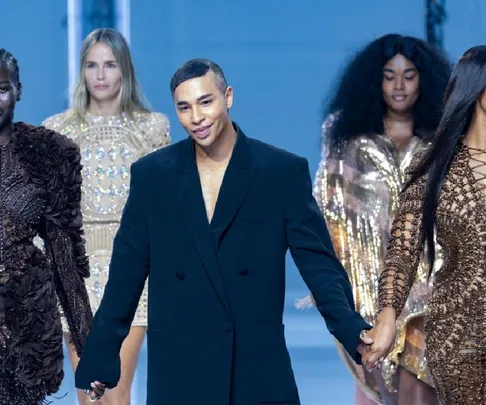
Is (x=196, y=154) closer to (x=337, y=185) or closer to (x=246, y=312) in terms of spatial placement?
(x=246, y=312)

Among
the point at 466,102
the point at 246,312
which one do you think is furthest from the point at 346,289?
the point at 466,102

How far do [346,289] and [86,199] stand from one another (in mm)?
3417

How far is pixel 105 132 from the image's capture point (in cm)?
895

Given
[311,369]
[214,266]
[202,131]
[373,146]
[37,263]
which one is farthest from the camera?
[311,369]

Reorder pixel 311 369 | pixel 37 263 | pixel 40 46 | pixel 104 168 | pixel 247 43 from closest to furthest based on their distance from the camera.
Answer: pixel 37 263 → pixel 104 168 → pixel 311 369 → pixel 40 46 → pixel 247 43

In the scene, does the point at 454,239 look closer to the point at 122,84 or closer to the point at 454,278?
the point at 454,278

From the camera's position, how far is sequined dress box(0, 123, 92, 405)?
6.26m

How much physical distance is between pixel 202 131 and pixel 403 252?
87 centimetres

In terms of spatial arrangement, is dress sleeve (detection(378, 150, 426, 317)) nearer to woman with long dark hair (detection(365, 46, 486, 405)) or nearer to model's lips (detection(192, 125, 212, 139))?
woman with long dark hair (detection(365, 46, 486, 405))

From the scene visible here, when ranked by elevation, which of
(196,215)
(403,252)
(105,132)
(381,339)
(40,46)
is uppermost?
(40,46)

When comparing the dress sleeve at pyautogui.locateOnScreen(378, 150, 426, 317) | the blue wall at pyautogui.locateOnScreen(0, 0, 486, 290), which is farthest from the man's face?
the blue wall at pyautogui.locateOnScreen(0, 0, 486, 290)

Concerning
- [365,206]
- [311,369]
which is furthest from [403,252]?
[311,369]

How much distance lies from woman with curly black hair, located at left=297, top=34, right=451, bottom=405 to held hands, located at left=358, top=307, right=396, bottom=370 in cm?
255

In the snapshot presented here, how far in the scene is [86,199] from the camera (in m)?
8.91
